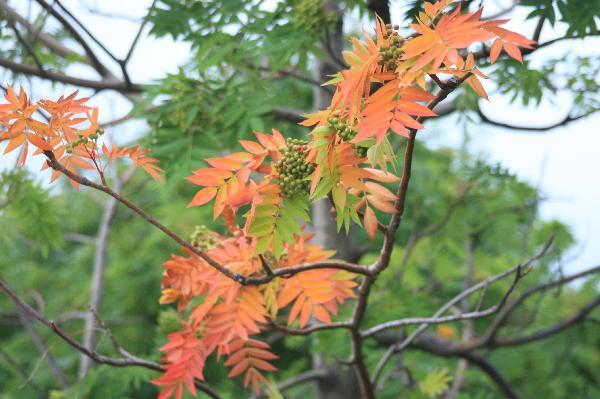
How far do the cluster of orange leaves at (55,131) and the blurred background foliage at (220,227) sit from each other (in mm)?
670

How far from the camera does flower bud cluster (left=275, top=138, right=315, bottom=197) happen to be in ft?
3.96

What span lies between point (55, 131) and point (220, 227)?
1.71 m

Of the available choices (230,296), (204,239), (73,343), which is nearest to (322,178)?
(230,296)

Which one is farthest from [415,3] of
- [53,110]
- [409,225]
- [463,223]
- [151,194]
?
[151,194]

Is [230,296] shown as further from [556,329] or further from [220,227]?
[556,329]

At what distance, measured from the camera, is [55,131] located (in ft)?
4.23

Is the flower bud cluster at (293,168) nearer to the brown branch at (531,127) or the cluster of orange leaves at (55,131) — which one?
the cluster of orange leaves at (55,131)

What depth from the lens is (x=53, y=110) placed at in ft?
4.13

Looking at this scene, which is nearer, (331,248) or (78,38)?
(78,38)

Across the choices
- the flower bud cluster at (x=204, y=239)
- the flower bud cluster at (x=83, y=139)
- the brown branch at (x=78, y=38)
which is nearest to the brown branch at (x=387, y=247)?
the flower bud cluster at (x=204, y=239)

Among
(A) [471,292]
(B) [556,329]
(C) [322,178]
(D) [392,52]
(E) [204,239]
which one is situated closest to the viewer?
(D) [392,52]

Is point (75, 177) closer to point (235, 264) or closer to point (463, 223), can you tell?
point (235, 264)

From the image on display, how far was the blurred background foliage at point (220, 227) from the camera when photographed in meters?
2.20

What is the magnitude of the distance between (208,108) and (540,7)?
121cm
